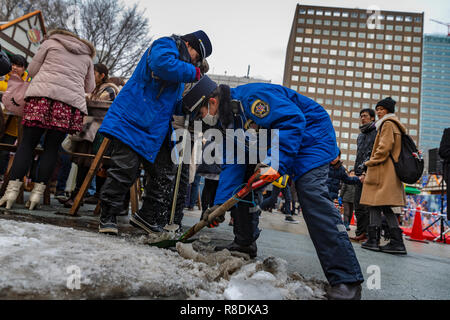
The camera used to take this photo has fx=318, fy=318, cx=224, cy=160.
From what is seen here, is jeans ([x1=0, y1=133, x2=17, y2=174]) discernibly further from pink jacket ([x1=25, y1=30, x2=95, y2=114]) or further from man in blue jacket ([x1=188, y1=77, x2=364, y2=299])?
man in blue jacket ([x1=188, y1=77, x2=364, y2=299])

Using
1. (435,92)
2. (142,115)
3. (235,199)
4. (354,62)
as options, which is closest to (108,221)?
(142,115)

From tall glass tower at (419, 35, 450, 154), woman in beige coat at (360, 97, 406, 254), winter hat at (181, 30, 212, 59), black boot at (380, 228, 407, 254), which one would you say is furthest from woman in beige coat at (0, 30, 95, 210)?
tall glass tower at (419, 35, 450, 154)

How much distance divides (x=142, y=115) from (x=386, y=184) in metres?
2.95

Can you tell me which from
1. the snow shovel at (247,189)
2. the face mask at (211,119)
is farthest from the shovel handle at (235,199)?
the face mask at (211,119)

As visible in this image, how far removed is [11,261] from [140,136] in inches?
50.7

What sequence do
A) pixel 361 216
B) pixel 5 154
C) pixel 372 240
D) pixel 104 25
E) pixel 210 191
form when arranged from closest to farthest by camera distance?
pixel 372 240, pixel 361 216, pixel 210 191, pixel 5 154, pixel 104 25

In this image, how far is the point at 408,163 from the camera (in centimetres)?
378

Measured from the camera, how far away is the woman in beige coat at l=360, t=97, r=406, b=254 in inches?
148

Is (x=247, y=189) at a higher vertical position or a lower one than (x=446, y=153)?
lower

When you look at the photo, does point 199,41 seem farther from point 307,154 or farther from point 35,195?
point 35,195

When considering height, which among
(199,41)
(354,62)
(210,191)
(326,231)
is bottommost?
(326,231)

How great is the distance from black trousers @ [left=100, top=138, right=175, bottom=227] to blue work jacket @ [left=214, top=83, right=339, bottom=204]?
3.24ft
